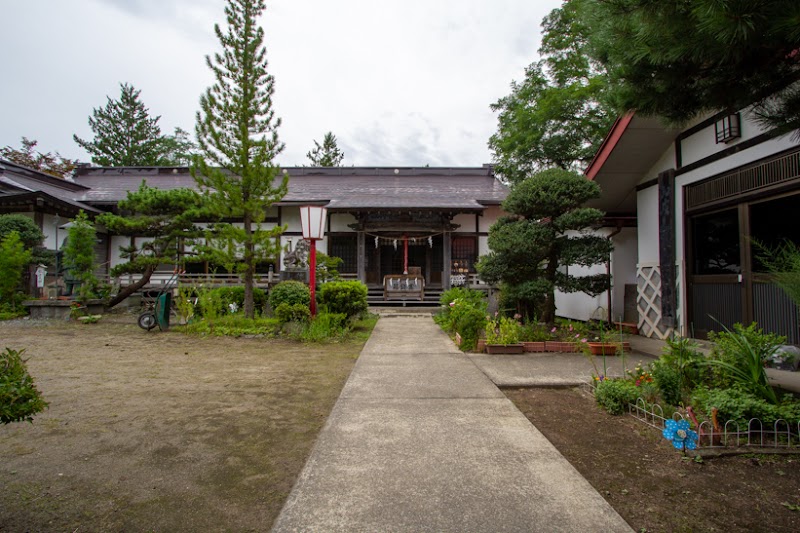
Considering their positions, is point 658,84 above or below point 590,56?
below

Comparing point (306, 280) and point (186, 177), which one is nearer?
point (306, 280)

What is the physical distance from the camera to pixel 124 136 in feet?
104

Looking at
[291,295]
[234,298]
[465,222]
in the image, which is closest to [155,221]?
[234,298]

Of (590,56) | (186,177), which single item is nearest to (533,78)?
(590,56)

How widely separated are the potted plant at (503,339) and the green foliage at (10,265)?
12.2m

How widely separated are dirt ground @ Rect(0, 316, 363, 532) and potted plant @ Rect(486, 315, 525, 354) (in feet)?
6.95

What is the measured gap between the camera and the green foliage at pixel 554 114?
14.5 m

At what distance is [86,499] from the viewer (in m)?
1.98

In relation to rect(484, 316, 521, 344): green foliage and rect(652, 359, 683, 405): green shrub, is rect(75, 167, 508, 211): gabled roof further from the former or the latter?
rect(652, 359, 683, 405): green shrub

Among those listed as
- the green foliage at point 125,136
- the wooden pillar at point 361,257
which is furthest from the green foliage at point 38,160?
the wooden pillar at point 361,257

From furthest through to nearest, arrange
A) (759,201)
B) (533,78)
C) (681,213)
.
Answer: (533,78), (681,213), (759,201)

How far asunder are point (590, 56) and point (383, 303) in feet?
38.6

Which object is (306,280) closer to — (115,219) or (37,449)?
(115,219)

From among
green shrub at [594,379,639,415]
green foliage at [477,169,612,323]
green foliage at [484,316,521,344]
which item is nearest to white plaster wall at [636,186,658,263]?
green foliage at [477,169,612,323]
